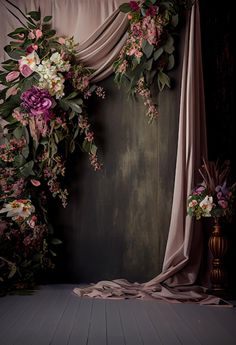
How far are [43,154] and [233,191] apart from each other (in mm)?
1577

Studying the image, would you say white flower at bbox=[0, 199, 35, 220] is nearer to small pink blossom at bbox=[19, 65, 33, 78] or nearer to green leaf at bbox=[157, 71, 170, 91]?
small pink blossom at bbox=[19, 65, 33, 78]

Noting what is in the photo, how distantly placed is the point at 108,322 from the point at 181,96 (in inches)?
80.3

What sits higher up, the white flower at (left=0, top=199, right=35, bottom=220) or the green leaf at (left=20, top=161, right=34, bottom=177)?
the green leaf at (left=20, top=161, right=34, bottom=177)

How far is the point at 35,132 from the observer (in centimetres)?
415

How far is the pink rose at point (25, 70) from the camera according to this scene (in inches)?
161

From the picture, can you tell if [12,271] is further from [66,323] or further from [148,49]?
[148,49]

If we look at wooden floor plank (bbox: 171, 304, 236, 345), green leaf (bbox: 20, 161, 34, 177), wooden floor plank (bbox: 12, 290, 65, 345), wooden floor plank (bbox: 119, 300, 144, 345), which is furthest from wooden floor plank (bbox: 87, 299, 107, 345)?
green leaf (bbox: 20, 161, 34, 177)

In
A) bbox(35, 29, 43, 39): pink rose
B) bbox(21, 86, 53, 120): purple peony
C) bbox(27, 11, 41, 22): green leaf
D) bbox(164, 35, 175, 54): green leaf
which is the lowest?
bbox(21, 86, 53, 120): purple peony

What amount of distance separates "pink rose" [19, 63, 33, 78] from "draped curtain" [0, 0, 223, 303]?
0.42 meters

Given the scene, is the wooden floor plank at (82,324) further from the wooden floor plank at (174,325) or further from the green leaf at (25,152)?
the green leaf at (25,152)

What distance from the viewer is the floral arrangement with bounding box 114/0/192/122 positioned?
4.11 meters

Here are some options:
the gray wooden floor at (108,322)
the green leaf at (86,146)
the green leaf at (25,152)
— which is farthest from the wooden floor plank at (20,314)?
the green leaf at (86,146)

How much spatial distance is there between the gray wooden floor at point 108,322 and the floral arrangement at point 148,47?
169 cm

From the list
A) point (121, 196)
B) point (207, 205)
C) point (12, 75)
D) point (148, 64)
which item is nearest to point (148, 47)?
point (148, 64)
